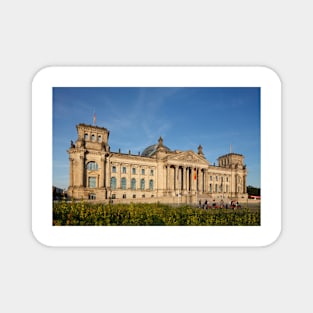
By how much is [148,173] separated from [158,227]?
8276 mm

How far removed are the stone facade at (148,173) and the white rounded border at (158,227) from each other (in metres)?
1.84

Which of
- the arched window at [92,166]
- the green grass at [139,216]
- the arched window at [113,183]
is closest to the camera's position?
the green grass at [139,216]

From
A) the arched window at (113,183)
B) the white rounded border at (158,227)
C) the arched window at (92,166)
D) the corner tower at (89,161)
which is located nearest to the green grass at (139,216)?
the white rounded border at (158,227)

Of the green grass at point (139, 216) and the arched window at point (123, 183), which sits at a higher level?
the arched window at point (123, 183)

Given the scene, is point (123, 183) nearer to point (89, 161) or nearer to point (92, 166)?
point (92, 166)

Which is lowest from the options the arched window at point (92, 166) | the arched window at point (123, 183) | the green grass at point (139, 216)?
the green grass at point (139, 216)

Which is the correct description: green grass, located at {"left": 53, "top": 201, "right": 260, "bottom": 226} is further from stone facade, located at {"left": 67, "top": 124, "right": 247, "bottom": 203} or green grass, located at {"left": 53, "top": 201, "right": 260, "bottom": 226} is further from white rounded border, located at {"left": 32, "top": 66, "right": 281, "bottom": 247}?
stone facade, located at {"left": 67, "top": 124, "right": 247, "bottom": 203}

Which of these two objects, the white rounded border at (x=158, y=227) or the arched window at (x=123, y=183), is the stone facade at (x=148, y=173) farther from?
the white rounded border at (x=158, y=227)

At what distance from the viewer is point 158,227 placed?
492cm

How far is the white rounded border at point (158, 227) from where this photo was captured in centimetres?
468

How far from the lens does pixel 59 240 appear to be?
15.5 feet
